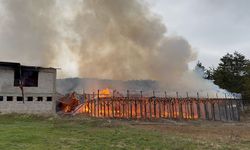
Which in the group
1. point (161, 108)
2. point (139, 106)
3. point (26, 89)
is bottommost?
point (161, 108)

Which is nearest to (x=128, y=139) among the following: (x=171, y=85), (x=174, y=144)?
(x=174, y=144)

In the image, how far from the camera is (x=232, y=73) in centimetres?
→ 6194

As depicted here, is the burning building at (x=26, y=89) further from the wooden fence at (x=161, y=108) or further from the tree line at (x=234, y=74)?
the tree line at (x=234, y=74)

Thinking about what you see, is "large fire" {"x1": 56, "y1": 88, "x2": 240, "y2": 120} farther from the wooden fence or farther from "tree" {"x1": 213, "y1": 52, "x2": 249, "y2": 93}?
"tree" {"x1": 213, "y1": 52, "x2": 249, "y2": 93}

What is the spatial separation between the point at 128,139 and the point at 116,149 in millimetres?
4012

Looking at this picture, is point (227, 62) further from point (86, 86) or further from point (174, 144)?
point (174, 144)

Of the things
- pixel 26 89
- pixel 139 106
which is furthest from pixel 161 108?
pixel 26 89

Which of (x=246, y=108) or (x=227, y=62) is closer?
(x=246, y=108)

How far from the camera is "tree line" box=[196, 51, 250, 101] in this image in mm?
57519

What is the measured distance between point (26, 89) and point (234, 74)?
Answer: 42235mm

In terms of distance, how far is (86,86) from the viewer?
248ft

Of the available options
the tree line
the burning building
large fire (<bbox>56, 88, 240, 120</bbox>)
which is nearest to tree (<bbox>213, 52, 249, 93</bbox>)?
the tree line

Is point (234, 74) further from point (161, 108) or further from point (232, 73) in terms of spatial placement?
point (161, 108)

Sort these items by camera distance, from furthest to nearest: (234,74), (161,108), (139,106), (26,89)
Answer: (234,74), (161,108), (139,106), (26,89)
